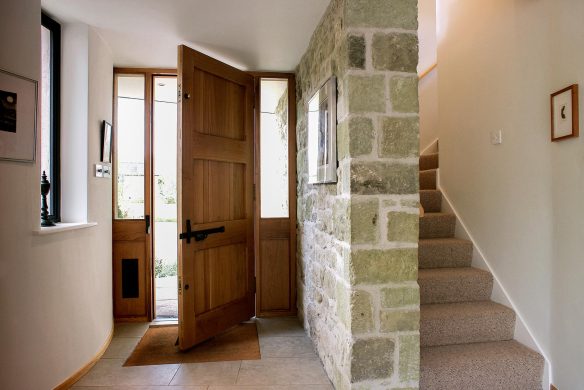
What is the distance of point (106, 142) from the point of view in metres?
3.01

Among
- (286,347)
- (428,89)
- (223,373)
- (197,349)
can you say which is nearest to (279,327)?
(286,347)

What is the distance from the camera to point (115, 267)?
3520 millimetres

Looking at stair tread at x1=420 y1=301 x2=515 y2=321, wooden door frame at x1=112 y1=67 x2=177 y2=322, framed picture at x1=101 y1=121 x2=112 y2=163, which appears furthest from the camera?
wooden door frame at x1=112 y1=67 x2=177 y2=322

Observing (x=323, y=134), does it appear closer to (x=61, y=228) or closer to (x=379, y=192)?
(x=379, y=192)

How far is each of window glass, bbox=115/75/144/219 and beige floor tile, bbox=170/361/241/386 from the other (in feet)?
5.12

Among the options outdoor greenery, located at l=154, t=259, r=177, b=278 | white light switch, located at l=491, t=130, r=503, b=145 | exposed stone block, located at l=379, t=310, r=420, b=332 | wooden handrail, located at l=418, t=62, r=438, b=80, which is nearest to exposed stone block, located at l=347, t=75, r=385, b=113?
exposed stone block, located at l=379, t=310, r=420, b=332

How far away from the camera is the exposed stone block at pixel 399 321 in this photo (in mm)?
1995

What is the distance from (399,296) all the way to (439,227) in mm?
1510

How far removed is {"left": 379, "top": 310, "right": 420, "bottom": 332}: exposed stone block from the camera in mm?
1995

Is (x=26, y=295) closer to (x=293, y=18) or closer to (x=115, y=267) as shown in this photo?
(x=115, y=267)

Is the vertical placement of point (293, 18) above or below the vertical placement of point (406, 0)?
above

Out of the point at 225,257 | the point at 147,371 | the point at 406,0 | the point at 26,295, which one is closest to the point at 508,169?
the point at 406,0

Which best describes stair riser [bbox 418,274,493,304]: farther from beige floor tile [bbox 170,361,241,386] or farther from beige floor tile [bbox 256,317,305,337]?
beige floor tile [bbox 170,361,241,386]

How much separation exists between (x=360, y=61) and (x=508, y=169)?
55.6 inches
